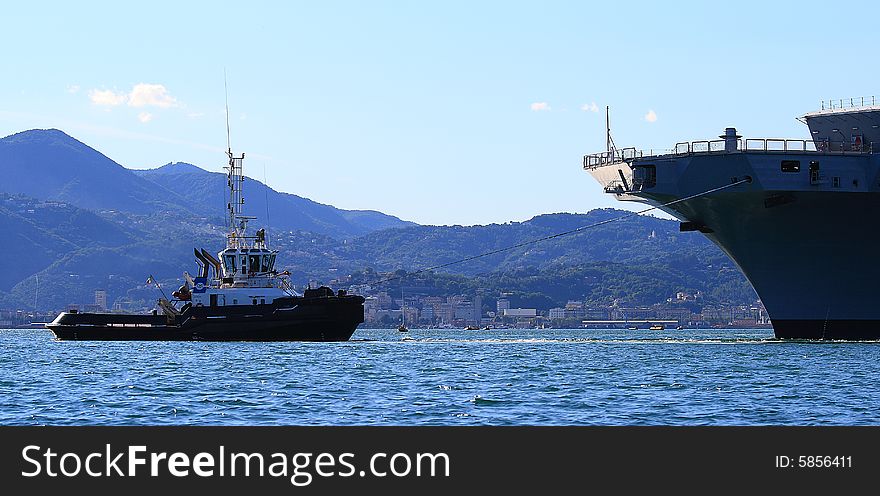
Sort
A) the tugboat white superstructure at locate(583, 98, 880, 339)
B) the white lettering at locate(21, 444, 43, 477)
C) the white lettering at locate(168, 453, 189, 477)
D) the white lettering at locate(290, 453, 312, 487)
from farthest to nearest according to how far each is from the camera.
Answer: the tugboat white superstructure at locate(583, 98, 880, 339) → the white lettering at locate(21, 444, 43, 477) → the white lettering at locate(168, 453, 189, 477) → the white lettering at locate(290, 453, 312, 487)

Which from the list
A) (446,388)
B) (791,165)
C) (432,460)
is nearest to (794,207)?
(791,165)

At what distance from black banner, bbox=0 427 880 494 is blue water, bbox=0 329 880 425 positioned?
22.9ft

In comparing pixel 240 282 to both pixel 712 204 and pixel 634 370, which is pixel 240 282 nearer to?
pixel 712 204

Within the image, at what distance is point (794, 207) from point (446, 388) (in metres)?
27.1

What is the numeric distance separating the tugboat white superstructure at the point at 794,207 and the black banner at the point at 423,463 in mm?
37738

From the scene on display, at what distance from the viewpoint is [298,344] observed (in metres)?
73.5

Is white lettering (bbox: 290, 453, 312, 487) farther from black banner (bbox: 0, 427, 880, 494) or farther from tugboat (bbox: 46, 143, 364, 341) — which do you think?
tugboat (bbox: 46, 143, 364, 341)

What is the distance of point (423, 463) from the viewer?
64.4ft

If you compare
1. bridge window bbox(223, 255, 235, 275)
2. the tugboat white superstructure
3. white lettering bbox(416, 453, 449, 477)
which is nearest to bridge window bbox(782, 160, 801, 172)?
the tugboat white superstructure

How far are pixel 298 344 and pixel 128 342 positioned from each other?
15.1 metres

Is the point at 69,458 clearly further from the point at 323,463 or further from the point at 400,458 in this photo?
the point at 400,458

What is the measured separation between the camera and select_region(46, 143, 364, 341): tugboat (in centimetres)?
7444

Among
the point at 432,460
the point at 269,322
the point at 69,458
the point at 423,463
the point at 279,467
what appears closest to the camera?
the point at 423,463

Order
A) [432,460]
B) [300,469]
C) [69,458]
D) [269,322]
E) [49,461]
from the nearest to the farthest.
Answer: [300,469] < [432,460] < [49,461] < [69,458] < [269,322]
